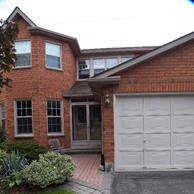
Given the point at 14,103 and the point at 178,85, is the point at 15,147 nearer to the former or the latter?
the point at 14,103

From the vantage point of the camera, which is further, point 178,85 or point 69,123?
point 69,123

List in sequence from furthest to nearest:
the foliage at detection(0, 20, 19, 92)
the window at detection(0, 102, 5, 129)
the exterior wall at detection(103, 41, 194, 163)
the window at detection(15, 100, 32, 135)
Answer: the window at detection(0, 102, 5, 129) < the window at detection(15, 100, 32, 135) < the exterior wall at detection(103, 41, 194, 163) < the foliage at detection(0, 20, 19, 92)

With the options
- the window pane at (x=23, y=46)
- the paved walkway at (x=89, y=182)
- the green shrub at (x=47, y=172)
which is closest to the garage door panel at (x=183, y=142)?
the paved walkway at (x=89, y=182)

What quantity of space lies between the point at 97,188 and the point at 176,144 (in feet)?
9.78

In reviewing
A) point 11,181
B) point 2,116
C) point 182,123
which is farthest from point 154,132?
point 2,116

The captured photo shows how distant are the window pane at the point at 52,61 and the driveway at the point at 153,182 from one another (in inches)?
242

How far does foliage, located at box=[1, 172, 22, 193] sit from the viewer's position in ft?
11.4

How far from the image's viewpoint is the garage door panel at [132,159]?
15.9 ft

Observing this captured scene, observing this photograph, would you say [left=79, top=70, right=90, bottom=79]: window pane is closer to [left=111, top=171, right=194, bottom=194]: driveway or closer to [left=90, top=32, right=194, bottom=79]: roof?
[left=90, top=32, right=194, bottom=79]: roof


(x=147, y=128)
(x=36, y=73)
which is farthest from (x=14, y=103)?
(x=147, y=128)

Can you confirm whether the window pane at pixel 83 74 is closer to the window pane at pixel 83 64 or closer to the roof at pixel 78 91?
the window pane at pixel 83 64

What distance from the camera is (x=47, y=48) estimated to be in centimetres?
780

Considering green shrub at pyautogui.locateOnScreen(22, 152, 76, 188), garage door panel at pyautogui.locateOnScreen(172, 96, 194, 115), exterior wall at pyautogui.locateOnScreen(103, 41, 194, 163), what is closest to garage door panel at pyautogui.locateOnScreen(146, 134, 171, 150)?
garage door panel at pyautogui.locateOnScreen(172, 96, 194, 115)

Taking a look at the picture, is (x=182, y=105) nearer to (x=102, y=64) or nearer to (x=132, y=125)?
(x=132, y=125)
